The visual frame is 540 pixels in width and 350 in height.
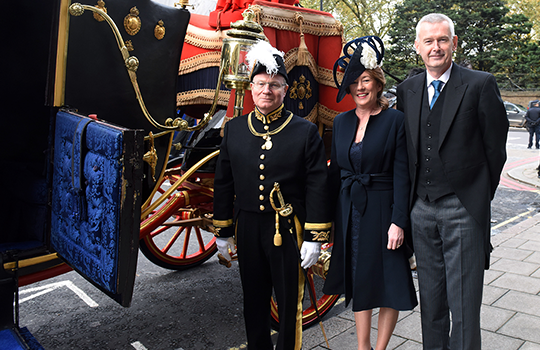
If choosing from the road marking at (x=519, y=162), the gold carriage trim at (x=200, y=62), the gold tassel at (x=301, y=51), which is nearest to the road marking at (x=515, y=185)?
the road marking at (x=519, y=162)

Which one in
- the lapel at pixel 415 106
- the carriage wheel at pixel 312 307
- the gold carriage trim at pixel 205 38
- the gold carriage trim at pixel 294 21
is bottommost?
the carriage wheel at pixel 312 307

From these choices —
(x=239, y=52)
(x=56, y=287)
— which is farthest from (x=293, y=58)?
(x=56, y=287)

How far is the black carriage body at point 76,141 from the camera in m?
1.83

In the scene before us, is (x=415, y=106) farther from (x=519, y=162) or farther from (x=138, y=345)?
(x=519, y=162)

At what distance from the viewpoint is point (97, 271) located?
1.94m

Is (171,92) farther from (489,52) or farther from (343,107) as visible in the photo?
(489,52)

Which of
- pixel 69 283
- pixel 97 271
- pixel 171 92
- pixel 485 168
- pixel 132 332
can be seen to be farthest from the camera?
pixel 69 283

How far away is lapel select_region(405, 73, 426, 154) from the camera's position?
2.15m

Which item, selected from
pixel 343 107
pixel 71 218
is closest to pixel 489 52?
pixel 343 107

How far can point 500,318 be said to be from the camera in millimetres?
3135

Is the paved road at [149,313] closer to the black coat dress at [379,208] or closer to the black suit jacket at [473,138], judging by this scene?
the black coat dress at [379,208]

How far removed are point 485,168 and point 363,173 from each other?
0.56 meters

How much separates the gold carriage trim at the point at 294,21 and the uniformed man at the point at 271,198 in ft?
2.41

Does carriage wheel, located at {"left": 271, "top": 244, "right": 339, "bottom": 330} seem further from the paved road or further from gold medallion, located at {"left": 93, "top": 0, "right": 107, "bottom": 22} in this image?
gold medallion, located at {"left": 93, "top": 0, "right": 107, "bottom": 22}
